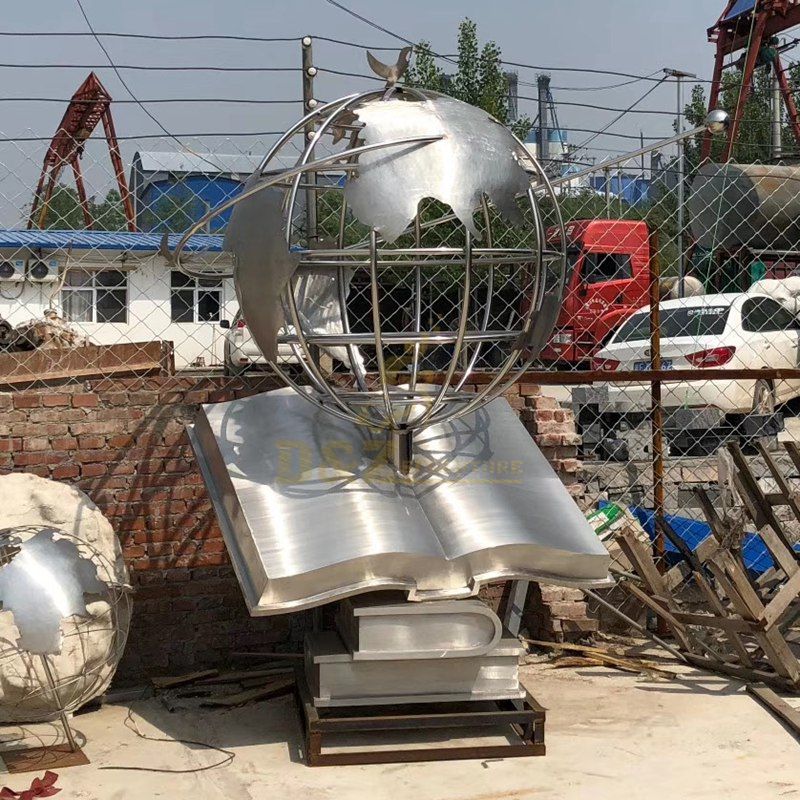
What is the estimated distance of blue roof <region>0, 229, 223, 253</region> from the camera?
20.5 feet

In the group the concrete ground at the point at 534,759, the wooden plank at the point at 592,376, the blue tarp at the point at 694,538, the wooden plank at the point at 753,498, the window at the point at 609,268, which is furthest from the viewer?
→ the window at the point at 609,268

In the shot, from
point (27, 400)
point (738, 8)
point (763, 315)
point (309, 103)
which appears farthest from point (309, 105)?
point (738, 8)

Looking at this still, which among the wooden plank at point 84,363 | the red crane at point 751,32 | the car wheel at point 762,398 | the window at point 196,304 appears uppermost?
the red crane at point 751,32

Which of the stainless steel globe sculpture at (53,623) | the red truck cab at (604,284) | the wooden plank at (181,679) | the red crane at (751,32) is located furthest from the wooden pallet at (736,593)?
the red crane at (751,32)

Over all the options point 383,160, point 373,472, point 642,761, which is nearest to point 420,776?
point 642,761

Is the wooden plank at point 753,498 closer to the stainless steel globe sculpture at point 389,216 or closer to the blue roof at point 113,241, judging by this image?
the stainless steel globe sculpture at point 389,216

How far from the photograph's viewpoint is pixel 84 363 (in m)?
6.00

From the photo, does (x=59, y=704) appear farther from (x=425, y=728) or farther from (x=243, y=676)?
(x=425, y=728)

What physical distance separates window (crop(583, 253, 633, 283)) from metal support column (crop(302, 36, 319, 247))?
9.29m

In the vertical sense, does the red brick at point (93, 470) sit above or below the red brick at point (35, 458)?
below

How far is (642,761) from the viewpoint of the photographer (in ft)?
14.4

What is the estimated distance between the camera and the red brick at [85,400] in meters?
5.49
